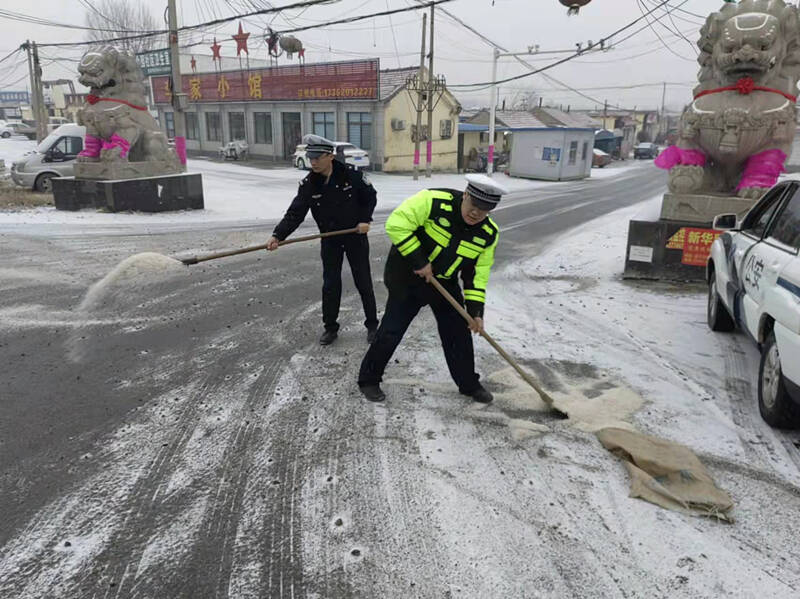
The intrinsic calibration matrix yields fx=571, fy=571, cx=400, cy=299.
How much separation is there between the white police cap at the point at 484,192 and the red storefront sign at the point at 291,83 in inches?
950

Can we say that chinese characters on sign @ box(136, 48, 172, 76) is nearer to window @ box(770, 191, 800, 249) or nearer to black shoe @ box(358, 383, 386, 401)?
black shoe @ box(358, 383, 386, 401)

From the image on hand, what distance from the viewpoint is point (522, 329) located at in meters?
5.62

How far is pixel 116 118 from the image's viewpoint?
38.5ft

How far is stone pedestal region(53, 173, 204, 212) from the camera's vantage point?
1189 centimetres

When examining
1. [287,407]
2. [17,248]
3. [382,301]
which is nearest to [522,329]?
[382,301]

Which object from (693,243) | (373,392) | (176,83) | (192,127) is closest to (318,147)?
(373,392)

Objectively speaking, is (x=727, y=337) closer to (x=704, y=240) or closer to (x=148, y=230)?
(x=704, y=240)

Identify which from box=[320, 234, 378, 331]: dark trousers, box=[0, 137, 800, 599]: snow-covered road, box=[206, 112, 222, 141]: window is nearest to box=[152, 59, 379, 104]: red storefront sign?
box=[206, 112, 222, 141]: window

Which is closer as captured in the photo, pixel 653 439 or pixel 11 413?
pixel 653 439

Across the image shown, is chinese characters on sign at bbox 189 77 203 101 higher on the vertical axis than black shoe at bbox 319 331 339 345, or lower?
higher

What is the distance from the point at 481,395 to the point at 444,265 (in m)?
0.98

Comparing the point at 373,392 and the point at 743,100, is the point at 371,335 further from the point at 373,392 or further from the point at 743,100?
the point at 743,100

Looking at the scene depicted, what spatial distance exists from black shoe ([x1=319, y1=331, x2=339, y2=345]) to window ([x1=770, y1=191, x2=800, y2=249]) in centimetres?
353

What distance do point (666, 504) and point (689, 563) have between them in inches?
17.0
